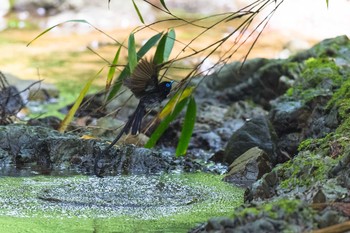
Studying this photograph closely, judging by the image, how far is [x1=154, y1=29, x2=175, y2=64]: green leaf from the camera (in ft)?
11.4

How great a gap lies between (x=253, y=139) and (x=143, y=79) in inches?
75.0

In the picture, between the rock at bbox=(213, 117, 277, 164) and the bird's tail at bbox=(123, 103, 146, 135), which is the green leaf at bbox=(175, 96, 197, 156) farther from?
the rock at bbox=(213, 117, 277, 164)

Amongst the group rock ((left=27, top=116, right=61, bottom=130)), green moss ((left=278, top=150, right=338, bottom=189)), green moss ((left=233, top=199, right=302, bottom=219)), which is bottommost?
rock ((left=27, top=116, right=61, bottom=130))

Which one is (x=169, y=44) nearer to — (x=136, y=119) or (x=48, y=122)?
(x=136, y=119)

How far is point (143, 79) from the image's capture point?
10.5 feet

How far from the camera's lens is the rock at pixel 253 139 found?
4969 millimetres

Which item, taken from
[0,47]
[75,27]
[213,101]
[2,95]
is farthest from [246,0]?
[2,95]

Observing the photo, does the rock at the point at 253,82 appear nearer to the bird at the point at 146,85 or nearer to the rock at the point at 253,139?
the rock at the point at 253,139

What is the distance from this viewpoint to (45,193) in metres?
3.85

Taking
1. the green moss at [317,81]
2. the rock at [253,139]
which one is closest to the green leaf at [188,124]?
the rock at [253,139]

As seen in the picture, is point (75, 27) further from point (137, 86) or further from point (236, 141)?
point (137, 86)

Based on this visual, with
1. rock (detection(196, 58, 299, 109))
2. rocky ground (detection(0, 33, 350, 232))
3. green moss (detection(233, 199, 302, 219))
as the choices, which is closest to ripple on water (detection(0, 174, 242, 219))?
rocky ground (detection(0, 33, 350, 232))

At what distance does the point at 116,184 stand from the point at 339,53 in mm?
2941

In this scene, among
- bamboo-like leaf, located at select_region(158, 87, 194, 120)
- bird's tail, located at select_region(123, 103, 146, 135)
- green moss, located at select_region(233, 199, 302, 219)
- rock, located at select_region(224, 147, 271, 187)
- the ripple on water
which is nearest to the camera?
green moss, located at select_region(233, 199, 302, 219)
